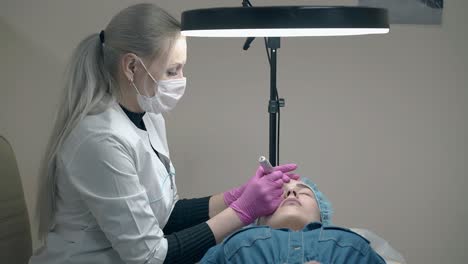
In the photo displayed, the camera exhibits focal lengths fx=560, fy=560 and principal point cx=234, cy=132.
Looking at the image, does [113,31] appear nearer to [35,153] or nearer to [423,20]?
[35,153]

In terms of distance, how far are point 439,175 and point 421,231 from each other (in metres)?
0.24

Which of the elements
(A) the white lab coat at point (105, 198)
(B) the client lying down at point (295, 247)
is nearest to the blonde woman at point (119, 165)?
(A) the white lab coat at point (105, 198)

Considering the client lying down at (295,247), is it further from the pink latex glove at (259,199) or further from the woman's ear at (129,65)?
the woman's ear at (129,65)

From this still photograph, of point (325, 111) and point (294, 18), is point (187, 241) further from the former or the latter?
point (325, 111)

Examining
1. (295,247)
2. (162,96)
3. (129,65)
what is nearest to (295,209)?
(295,247)

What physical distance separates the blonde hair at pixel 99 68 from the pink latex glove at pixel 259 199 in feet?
1.47

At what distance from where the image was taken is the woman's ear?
147 centimetres

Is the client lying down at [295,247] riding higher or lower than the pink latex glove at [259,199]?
lower

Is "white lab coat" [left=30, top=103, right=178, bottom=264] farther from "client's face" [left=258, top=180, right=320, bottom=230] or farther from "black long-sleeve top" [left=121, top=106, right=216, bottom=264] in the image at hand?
"client's face" [left=258, top=180, right=320, bottom=230]

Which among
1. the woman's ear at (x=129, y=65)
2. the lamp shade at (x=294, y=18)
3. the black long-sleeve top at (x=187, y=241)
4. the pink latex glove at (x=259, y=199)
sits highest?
the lamp shade at (x=294, y=18)

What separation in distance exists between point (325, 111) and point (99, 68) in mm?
1014

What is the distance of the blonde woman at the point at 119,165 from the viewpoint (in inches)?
54.9

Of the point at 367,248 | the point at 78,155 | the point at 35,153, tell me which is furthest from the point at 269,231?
the point at 35,153

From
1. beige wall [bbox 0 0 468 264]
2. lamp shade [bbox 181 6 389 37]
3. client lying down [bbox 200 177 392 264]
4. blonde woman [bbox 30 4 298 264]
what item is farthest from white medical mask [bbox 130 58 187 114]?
beige wall [bbox 0 0 468 264]
